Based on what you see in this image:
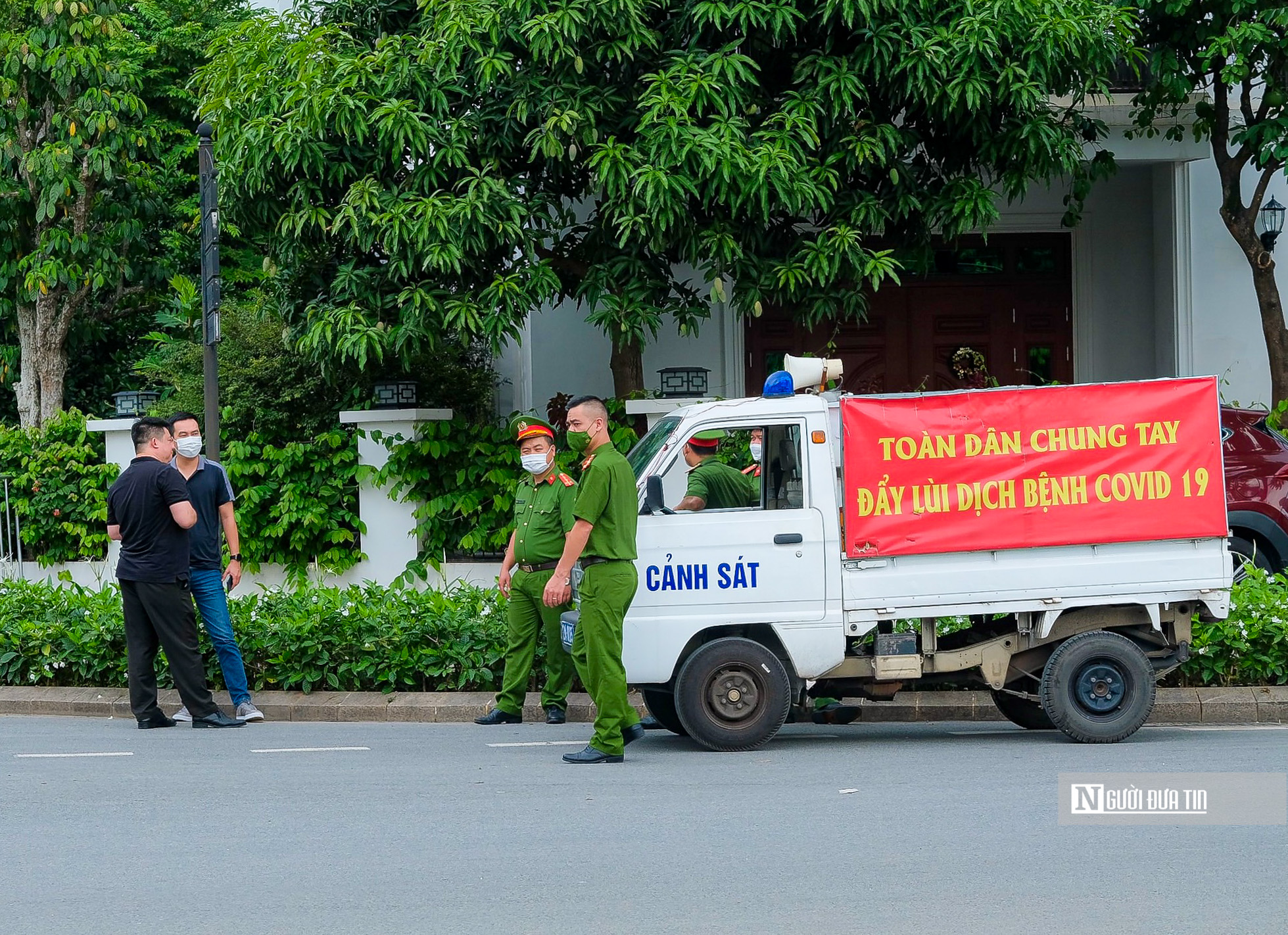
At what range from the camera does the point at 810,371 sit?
8008 millimetres

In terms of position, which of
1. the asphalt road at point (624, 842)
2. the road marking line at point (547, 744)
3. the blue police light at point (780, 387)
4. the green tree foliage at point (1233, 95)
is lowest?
the asphalt road at point (624, 842)

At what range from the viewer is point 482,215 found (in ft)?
35.4

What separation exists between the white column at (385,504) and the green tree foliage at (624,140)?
97 centimetres

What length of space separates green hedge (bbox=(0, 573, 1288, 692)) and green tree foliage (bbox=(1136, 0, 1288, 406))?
17.4 feet

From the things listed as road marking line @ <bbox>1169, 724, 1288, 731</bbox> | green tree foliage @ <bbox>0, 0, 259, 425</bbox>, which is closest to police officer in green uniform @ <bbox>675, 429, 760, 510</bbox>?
road marking line @ <bbox>1169, 724, 1288, 731</bbox>

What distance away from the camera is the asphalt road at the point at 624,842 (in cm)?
475

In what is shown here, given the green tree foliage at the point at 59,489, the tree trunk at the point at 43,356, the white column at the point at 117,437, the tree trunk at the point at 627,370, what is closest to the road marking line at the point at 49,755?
the white column at the point at 117,437

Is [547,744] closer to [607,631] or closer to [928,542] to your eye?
[607,631]

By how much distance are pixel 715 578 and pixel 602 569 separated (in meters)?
0.70

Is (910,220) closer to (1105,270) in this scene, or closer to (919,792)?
(1105,270)

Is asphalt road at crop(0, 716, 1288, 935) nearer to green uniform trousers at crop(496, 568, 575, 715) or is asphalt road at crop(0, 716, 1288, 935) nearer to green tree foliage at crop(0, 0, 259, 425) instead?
green uniform trousers at crop(496, 568, 575, 715)

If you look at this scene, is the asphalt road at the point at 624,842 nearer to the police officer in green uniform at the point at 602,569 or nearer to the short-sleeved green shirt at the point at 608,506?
the police officer in green uniform at the point at 602,569

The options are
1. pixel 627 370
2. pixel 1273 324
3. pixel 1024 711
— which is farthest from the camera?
pixel 1273 324

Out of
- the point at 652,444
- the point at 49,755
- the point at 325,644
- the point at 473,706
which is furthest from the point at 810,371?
the point at 49,755
